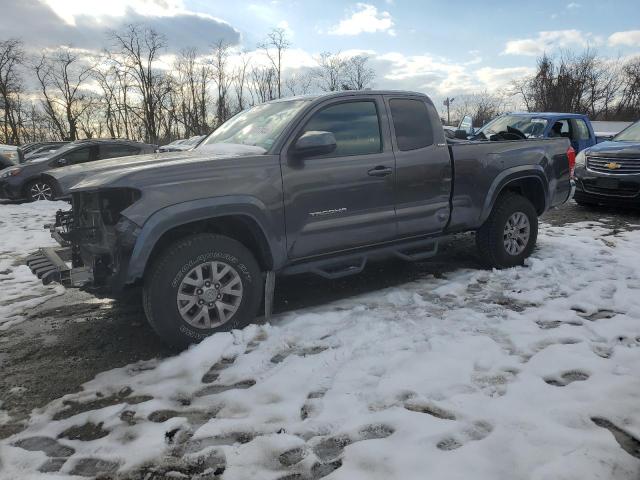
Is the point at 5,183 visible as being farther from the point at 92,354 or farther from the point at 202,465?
the point at 202,465

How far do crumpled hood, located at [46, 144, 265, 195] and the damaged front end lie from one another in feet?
0.33

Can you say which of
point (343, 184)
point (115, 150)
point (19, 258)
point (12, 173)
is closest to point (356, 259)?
point (343, 184)

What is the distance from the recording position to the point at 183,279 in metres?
3.46

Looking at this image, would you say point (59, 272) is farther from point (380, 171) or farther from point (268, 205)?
point (380, 171)

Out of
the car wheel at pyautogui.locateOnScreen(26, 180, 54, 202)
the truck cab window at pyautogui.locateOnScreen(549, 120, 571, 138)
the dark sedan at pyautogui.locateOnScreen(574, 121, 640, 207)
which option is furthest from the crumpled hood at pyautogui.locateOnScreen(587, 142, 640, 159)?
the car wheel at pyautogui.locateOnScreen(26, 180, 54, 202)

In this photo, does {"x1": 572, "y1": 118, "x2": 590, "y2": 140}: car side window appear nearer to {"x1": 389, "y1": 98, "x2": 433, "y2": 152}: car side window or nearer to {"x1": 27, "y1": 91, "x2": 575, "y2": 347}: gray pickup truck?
{"x1": 27, "y1": 91, "x2": 575, "y2": 347}: gray pickup truck

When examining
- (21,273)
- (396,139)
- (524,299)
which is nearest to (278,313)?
(396,139)

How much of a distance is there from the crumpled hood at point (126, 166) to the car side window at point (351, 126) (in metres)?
0.63

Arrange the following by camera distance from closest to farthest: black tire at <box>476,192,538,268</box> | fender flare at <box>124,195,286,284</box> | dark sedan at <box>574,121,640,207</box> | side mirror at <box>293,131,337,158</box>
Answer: fender flare at <box>124,195,286,284</box> < side mirror at <box>293,131,337,158</box> < black tire at <box>476,192,538,268</box> < dark sedan at <box>574,121,640,207</box>

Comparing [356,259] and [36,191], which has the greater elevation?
[36,191]

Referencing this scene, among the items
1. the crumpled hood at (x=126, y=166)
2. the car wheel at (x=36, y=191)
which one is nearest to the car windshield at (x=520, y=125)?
the crumpled hood at (x=126, y=166)

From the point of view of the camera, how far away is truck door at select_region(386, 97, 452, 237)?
178 inches

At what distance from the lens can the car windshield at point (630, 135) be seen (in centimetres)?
930

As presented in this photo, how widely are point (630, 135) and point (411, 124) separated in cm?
706
